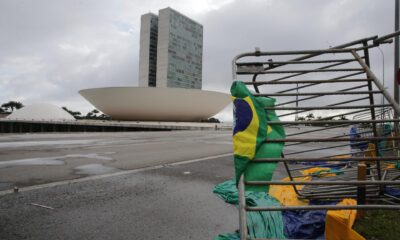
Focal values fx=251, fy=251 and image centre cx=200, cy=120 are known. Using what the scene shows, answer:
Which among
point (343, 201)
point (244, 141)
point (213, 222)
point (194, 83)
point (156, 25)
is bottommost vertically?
point (213, 222)

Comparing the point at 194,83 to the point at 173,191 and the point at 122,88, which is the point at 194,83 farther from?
the point at 173,191

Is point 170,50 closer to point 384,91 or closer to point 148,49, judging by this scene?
point 148,49

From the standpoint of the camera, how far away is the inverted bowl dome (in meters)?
47.9

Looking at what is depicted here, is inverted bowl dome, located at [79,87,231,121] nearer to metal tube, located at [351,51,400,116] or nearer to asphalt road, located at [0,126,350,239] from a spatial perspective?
asphalt road, located at [0,126,350,239]

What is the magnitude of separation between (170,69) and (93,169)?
83.7 meters

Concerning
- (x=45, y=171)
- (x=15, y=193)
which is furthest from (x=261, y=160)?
(x=45, y=171)

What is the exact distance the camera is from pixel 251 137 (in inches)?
68.4

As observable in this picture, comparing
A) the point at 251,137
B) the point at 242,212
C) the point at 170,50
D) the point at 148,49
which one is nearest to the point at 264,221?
the point at 242,212

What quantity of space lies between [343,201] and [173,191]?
87.1 inches

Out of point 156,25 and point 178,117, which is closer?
point 178,117

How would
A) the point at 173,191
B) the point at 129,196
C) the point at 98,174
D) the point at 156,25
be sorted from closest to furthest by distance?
the point at 129,196, the point at 173,191, the point at 98,174, the point at 156,25

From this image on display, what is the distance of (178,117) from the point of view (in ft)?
178

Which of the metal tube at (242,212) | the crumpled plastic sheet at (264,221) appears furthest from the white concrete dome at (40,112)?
the metal tube at (242,212)

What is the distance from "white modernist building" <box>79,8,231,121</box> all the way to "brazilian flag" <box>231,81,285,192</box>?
4851 centimetres
